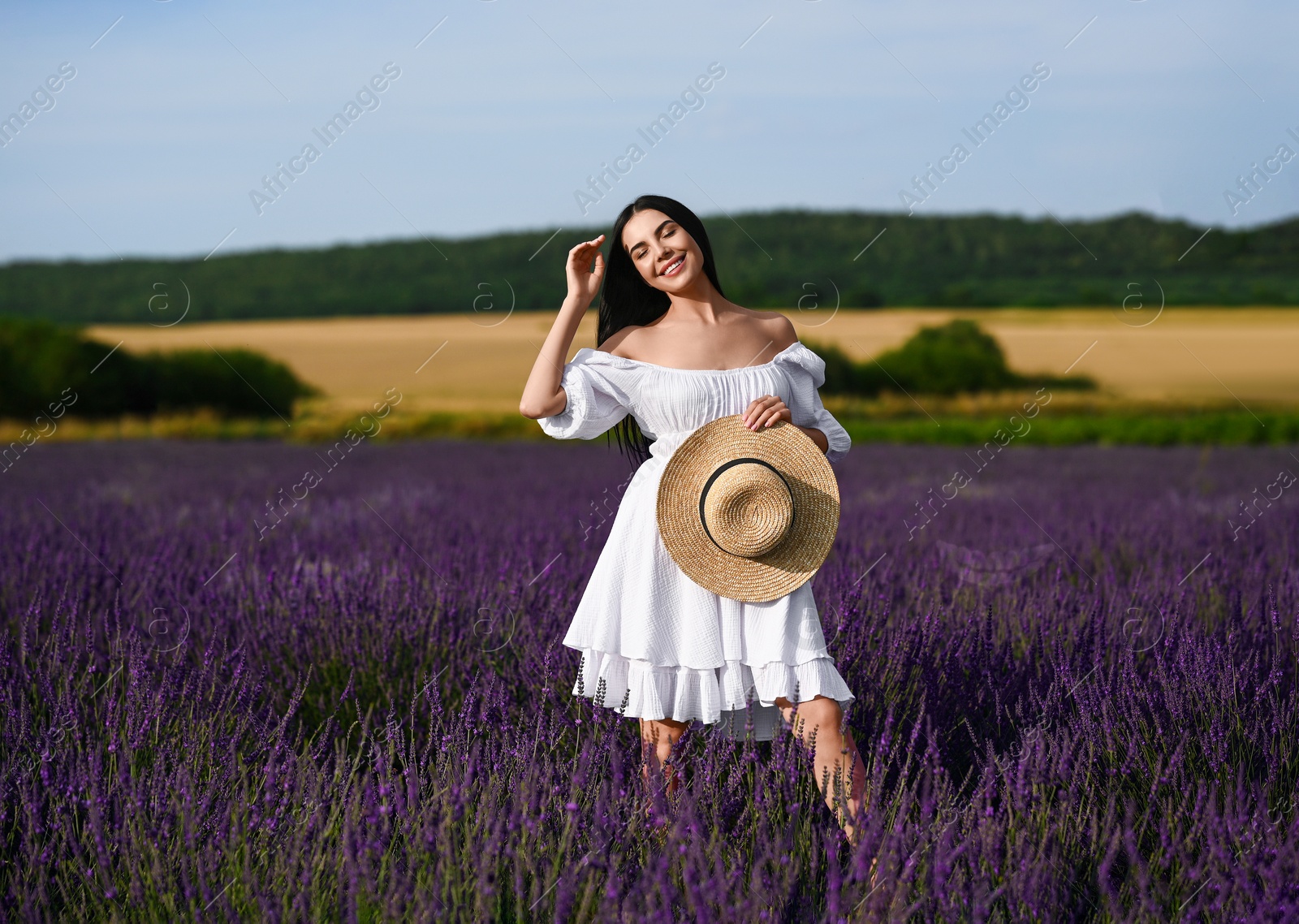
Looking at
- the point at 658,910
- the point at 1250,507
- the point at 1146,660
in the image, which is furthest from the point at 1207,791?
the point at 1250,507

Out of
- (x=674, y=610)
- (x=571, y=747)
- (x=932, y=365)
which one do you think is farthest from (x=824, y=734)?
(x=932, y=365)

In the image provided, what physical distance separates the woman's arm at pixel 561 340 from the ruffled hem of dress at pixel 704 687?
50 cm

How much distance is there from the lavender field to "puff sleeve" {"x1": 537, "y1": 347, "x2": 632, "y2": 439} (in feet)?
1.77

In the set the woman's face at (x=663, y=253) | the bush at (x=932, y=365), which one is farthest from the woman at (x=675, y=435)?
the bush at (x=932, y=365)

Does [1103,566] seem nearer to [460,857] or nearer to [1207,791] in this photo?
[1207,791]

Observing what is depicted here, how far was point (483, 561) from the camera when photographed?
350 centimetres

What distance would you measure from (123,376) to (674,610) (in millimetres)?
30529

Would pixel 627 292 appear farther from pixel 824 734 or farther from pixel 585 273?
pixel 824 734

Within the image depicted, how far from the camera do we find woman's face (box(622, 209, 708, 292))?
2.09 meters

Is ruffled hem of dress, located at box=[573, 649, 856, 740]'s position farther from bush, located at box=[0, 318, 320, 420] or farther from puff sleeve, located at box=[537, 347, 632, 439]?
bush, located at box=[0, 318, 320, 420]

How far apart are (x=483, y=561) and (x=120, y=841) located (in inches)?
76.8

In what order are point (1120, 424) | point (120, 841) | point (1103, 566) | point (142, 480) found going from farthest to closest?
point (1120, 424), point (142, 480), point (1103, 566), point (120, 841)

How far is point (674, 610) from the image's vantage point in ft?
6.48

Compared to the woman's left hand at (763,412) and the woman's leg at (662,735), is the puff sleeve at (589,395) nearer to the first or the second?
the woman's left hand at (763,412)
